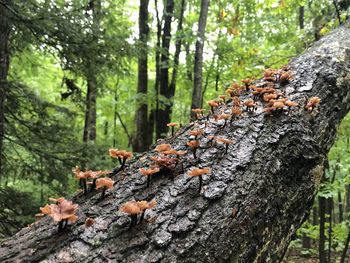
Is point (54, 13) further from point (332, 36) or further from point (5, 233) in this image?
point (332, 36)

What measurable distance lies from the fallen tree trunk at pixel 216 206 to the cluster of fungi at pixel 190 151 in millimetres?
48

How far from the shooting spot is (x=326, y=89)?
360 cm

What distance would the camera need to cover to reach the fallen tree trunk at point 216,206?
167 centimetres

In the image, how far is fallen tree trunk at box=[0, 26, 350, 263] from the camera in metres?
1.67

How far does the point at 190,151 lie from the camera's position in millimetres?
2549

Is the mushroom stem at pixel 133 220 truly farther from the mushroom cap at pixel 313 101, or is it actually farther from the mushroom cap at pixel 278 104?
the mushroom cap at pixel 313 101

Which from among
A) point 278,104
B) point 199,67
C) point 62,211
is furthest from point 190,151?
point 199,67

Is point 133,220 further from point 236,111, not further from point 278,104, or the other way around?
point 278,104

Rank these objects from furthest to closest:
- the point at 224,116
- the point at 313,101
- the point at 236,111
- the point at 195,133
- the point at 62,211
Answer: the point at 313,101, the point at 236,111, the point at 224,116, the point at 195,133, the point at 62,211

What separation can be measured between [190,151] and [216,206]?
2.16 ft

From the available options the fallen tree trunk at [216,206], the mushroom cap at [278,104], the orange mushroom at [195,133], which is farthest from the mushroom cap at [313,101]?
the orange mushroom at [195,133]

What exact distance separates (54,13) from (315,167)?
5.11 meters

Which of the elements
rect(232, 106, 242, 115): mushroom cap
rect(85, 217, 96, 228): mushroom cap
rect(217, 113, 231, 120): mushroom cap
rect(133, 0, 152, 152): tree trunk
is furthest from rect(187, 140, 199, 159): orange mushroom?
rect(133, 0, 152, 152): tree trunk

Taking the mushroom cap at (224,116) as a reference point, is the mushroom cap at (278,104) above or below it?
above
